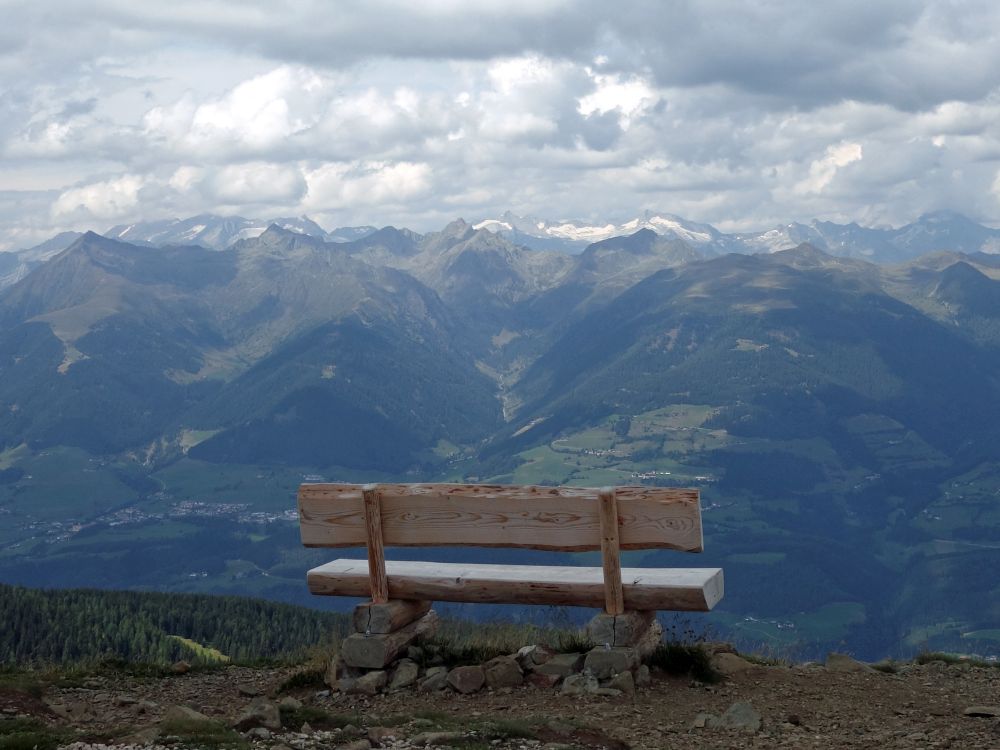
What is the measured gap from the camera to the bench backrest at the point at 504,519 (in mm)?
12047

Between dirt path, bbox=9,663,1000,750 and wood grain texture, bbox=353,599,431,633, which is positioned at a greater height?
wood grain texture, bbox=353,599,431,633

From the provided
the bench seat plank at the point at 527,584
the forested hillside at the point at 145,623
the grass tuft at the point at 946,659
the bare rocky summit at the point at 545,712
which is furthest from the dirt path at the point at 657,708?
the forested hillside at the point at 145,623

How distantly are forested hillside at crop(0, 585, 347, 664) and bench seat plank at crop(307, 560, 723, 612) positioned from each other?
33244mm

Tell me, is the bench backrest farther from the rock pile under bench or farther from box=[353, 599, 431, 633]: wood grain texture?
the rock pile under bench

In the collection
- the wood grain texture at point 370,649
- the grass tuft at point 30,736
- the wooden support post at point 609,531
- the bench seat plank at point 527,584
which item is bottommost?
the wood grain texture at point 370,649

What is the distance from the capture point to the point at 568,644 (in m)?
13.0

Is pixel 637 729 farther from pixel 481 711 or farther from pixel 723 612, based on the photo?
pixel 723 612

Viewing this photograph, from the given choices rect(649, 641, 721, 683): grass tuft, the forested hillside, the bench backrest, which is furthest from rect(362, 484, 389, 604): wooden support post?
the forested hillside

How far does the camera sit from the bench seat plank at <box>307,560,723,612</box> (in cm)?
1245

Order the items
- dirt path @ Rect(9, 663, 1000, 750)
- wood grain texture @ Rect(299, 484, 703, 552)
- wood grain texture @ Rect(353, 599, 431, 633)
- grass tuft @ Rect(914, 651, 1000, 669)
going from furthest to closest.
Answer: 1. grass tuft @ Rect(914, 651, 1000, 669)
2. wood grain texture @ Rect(353, 599, 431, 633)
3. wood grain texture @ Rect(299, 484, 703, 552)
4. dirt path @ Rect(9, 663, 1000, 750)

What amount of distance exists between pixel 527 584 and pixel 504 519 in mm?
1016

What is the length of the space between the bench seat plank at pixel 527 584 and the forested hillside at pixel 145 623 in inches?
1309

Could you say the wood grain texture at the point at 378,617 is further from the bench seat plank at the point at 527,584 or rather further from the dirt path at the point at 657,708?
the dirt path at the point at 657,708

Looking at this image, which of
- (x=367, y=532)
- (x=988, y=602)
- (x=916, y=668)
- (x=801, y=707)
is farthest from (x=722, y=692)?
(x=988, y=602)
